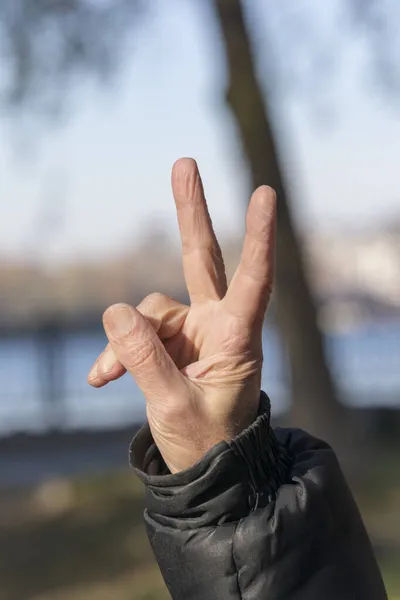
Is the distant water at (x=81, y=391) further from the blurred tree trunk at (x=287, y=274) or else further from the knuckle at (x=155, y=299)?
the knuckle at (x=155, y=299)

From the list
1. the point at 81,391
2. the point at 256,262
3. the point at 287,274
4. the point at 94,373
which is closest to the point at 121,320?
the point at 94,373

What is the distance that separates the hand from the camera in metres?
1.50

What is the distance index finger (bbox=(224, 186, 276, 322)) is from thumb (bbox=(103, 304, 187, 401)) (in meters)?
0.17

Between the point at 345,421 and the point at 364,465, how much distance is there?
0.43 m

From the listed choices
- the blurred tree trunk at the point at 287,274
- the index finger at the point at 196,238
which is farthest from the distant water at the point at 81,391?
the index finger at the point at 196,238

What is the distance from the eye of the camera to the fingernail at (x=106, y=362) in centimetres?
158

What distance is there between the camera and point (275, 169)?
23.1 feet

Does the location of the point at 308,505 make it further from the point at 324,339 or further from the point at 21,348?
the point at 21,348

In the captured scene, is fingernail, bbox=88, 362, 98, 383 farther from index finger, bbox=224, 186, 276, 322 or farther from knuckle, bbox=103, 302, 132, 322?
index finger, bbox=224, 186, 276, 322

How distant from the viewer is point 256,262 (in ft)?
5.16

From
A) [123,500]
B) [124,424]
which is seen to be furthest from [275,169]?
[124,424]

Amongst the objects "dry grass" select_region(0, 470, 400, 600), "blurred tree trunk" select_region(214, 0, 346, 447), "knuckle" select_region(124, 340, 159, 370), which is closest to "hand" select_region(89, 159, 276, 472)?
"knuckle" select_region(124, 340, 159, 370)

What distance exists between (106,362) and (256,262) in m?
0.31

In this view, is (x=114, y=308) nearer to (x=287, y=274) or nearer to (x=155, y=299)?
(x=155, y=299)
